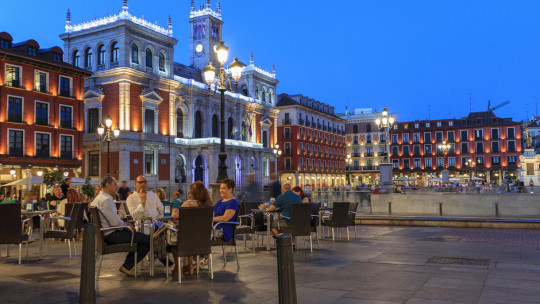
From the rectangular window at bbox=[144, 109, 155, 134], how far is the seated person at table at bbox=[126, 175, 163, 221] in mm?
34633

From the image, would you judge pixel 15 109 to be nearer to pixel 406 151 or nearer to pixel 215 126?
pixel 215 126

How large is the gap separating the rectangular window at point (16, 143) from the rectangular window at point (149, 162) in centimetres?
1079

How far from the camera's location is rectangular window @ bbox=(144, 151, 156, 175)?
1629 inches

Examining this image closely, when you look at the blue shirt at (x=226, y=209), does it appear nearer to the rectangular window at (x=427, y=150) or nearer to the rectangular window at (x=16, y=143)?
the rectangular window at (x=16, y=143)

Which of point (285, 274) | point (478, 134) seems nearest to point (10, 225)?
point (285, 274)

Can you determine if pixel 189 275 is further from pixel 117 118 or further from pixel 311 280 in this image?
pixel 117 118

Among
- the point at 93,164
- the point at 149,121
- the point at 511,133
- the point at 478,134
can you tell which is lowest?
the point at 93,164

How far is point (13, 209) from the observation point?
25.8 feet

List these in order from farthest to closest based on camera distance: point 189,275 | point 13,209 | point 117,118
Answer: point 117,118 < point 13,209 < point 189,275

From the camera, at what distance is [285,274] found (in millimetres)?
3424

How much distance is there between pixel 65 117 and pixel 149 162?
27.7 ft

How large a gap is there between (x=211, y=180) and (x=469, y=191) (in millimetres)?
27564

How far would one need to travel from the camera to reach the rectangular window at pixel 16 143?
31844 mm

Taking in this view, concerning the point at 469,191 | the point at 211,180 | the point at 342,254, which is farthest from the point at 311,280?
the point at 211,180
